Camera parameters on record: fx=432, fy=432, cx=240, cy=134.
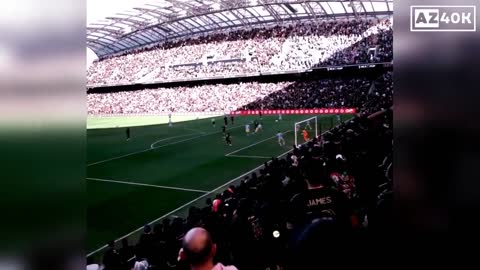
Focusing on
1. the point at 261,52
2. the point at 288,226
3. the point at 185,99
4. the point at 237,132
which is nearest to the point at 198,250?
the point at 288,226

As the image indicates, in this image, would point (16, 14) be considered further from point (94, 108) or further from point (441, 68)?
point (94, 108)

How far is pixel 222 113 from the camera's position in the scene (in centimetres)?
6359

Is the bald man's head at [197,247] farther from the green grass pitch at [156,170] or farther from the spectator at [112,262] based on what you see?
the green grass pitch at [156,170]

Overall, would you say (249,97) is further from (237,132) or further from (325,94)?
(237,132)

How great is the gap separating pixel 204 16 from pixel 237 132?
1546 inches

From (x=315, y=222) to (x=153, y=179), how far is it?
2030 centimetres

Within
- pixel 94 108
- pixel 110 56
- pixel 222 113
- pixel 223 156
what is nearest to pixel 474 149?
pixel 223 156

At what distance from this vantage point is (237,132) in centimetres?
4022

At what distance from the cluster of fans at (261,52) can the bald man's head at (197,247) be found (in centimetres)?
6159

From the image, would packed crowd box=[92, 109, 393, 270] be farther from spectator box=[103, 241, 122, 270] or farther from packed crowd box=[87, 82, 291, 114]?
packed crowd box=[87, 82, 291, 114]
